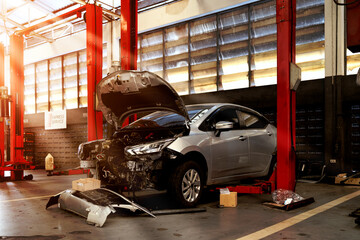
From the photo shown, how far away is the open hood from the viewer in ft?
14.4

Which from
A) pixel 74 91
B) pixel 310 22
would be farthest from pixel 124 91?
pixel 74 91

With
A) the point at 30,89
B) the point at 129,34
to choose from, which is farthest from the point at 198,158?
the point at 30,89

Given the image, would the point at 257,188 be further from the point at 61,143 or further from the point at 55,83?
the point at 55,83

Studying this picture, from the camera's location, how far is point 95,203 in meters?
4.17

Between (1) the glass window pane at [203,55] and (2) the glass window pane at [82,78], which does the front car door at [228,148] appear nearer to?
(1) the glass window pane at [203,55]

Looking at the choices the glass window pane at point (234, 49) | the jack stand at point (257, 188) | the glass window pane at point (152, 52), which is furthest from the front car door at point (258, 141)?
the glass window pane at point (152, 52)

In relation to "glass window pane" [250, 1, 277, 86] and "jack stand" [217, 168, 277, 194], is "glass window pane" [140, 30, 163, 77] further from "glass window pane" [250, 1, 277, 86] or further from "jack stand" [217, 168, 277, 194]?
"jack stand" [217, 168, 277, 194]

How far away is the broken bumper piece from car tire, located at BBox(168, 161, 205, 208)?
47cm

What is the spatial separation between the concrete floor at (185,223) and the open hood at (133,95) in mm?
1458

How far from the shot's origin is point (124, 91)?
186 inches

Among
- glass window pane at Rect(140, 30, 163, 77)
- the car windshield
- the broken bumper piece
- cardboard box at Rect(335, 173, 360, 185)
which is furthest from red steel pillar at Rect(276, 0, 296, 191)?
glass window pane at Rect(140, 30, 163, 77)

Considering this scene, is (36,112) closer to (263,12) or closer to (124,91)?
(263,12)

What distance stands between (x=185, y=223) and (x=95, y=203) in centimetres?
117

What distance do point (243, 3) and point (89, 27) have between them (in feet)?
15.7
